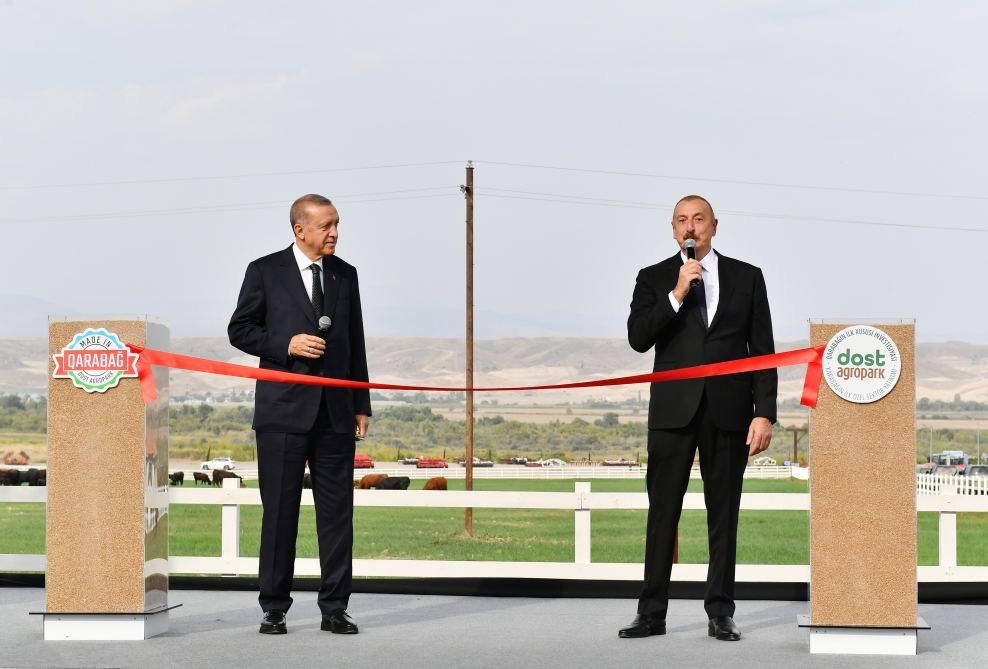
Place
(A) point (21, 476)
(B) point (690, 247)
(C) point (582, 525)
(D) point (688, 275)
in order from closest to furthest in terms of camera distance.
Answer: (D) point (688, 275)
(B) point (690, 247)
(C) point (582, 525)
(A) point (21, 476)

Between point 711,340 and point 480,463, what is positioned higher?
point 711,340

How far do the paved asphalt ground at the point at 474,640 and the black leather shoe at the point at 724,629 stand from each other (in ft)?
0.19

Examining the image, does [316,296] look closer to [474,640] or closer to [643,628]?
[474,640]

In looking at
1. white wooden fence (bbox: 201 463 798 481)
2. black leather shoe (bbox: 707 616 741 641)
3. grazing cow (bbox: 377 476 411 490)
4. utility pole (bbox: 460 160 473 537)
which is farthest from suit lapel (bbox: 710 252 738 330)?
white wooden fence (bbox: 201 463 798 481)

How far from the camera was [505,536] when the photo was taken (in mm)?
40312

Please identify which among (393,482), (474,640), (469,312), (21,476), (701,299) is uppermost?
(469,312)

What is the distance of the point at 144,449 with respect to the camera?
610 cm

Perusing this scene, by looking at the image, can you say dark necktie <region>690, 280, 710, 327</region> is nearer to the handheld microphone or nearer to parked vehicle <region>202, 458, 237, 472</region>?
the handheld microphone

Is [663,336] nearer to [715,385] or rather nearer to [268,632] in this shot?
[715,385]

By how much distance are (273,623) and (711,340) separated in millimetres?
2398

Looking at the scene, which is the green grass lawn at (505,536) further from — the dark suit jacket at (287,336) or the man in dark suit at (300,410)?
the dark suit jacket at (287,336)

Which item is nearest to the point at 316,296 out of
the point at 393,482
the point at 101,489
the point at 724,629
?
the point at 101,489

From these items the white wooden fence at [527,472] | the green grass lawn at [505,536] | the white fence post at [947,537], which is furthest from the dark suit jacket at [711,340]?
the white wooden fence at [527,472]

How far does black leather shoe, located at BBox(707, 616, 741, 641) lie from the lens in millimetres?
6031
